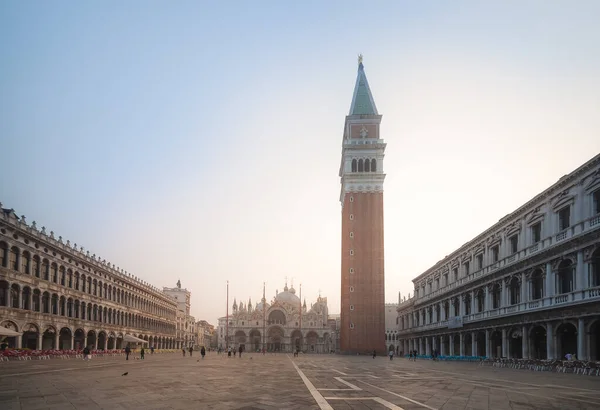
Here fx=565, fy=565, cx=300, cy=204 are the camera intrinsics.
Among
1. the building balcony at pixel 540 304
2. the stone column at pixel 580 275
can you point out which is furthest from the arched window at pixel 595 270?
the building balcony at pixel 540 304

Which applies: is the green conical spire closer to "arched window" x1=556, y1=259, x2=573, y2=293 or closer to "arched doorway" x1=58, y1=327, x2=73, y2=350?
"arched doorway" x1=58, y1=327, x2=73, y2=350

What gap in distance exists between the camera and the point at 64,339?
63.2 m

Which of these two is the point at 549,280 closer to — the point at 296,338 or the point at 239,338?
the point at 296,338

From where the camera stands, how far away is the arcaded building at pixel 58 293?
4953cm

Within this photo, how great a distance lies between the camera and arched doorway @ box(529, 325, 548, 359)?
43438mm

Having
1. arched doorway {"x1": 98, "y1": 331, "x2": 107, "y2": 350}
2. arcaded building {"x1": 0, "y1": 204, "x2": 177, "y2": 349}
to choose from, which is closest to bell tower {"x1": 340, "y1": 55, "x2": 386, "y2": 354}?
arcaded building {"x1": 0, "y1": 204, "x2": 177, "y2": 349}

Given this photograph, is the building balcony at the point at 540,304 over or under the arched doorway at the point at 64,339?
over

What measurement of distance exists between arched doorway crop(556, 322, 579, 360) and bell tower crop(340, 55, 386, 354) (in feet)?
169

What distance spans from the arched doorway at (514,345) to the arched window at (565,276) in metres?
9.35

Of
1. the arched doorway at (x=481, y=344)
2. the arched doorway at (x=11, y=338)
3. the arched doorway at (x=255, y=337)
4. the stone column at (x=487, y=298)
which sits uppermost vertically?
the stone column at (x=487, y=298)

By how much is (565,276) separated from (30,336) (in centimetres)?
4703

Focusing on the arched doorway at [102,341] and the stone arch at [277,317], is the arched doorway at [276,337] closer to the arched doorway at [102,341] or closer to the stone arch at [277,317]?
the stone arch at [277,317]

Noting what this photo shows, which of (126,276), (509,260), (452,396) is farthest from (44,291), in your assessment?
(452,396)

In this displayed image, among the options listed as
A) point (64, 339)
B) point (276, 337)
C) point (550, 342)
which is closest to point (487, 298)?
point (550, 342)
